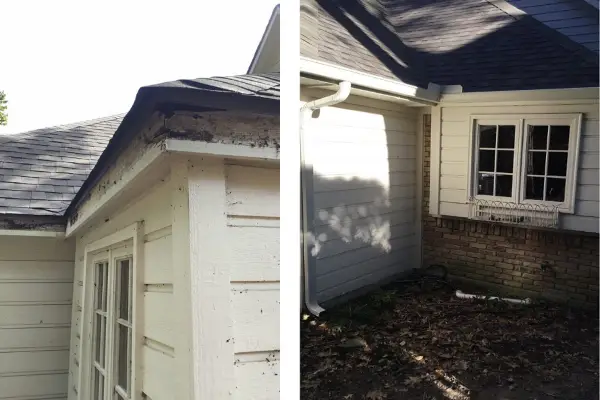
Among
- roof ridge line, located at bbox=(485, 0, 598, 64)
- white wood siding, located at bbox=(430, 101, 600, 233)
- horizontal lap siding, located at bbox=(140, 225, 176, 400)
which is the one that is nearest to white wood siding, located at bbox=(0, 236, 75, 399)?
horizontal lap siding, located at bbox=(140, 225, 176, 400)

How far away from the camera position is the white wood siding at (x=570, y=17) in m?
0.60

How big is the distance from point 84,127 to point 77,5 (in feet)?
0.82

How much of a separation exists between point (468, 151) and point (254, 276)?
402 millimetres

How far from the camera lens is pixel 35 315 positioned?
3.92 ft

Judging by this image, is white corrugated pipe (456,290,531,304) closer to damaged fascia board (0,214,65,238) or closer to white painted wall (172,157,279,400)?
white painted wall (172,157,279,400)

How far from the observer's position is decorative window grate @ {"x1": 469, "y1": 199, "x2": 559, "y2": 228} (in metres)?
0.57

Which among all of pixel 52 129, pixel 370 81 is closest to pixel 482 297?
pixel 370 81

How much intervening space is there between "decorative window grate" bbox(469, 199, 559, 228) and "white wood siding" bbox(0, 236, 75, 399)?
3.28 ft

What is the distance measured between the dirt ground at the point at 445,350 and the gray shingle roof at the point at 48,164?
1.98 feet

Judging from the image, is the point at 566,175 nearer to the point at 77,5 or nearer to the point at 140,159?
the point at 140,159

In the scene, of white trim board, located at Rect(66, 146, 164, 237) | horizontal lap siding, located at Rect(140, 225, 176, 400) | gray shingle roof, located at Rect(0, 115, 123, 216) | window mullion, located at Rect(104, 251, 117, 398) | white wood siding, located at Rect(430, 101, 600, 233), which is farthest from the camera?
window mullion, located at Rect(104, 251, 117, 398)

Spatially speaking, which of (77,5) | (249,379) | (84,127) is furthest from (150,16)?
(249,379)

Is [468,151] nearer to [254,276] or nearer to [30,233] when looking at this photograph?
[254,276]

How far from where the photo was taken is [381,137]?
0.70m
